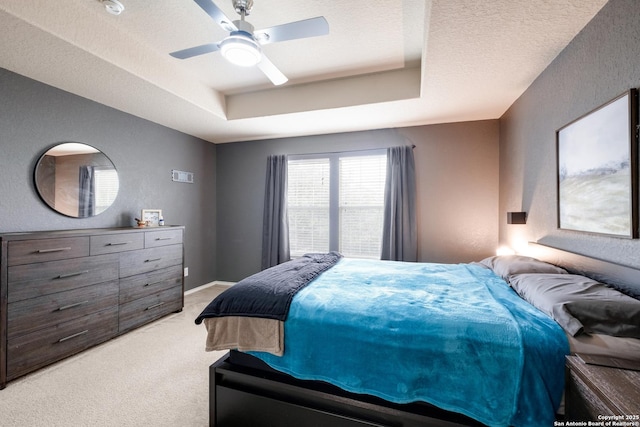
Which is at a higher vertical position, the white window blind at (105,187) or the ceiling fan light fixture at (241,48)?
the ceiling fan light fixture at (241,48)

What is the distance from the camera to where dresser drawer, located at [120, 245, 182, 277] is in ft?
9.16

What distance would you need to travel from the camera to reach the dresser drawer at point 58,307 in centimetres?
199

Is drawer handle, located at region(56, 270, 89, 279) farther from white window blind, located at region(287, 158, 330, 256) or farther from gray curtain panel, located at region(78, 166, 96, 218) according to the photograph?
white window blind, located at region(287, 158, 330, 256)

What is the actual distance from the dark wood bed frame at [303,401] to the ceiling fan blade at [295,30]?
202 cm

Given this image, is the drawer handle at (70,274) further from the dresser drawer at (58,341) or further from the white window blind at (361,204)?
the white window blind at (361,204)

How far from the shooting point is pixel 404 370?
1.27 metres

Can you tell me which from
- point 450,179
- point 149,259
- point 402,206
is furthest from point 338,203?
point 149,259

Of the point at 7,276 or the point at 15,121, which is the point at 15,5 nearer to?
the point at 15,121

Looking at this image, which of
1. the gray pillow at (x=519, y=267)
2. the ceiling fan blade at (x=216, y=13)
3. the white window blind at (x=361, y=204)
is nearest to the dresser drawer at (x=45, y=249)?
the ceiling fan blade at (x=216, y=13)

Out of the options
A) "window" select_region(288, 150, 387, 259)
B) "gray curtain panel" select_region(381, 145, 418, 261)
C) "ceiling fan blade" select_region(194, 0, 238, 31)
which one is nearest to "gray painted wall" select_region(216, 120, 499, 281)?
"gray curtain panel" select_region(381, 145, 418, 261)

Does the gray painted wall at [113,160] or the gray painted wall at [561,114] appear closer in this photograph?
the gray painted wall at [561,114]

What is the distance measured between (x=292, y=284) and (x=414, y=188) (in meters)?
2.55

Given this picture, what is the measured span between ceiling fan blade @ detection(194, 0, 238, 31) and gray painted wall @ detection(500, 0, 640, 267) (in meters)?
2.22

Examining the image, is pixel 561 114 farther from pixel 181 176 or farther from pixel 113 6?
pixel 181 176
